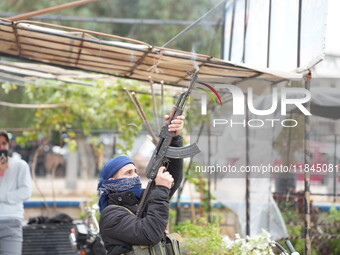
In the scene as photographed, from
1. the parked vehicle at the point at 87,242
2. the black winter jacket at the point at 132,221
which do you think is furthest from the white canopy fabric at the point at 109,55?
the parked vehicle at the point at 87,242

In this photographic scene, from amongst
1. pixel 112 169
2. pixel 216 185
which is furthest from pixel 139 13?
pixel 112 169

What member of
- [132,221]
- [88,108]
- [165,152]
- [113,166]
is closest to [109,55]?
[113,166]

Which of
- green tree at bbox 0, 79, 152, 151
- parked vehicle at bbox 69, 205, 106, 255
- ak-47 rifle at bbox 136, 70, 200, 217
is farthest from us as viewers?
green tree at bbox 0, 79, 152, 151

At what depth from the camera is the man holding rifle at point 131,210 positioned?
3.70m

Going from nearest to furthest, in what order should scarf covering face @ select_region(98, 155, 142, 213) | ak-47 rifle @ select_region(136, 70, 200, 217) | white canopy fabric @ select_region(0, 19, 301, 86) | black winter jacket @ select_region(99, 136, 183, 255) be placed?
black winter jacket @ select_region(99, 136, 183, 255) → ak-47 rifle @ select_region(136, 70, 200, 217) → scarf covering face @ select_region(98, 155, 142, 213) → white canopy fabric @ select_region(0, 19, 301, 86)

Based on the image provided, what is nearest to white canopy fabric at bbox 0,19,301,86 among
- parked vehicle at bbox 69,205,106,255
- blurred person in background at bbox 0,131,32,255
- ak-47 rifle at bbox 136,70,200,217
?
blurred person in background at bbox 0,131,32,255

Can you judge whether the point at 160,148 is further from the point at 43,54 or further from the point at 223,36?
the point at 223,36

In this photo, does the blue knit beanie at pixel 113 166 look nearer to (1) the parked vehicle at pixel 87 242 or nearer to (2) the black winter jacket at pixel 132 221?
(2) the black winter jacket at pixel 132 221

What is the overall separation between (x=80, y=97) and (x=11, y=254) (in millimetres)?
4905

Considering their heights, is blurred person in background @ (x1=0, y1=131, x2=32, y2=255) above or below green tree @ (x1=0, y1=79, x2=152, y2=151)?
below

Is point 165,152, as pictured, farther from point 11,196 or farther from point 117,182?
point 11,196

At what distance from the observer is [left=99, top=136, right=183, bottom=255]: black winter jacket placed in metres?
3.68

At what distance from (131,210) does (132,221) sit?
0.63 ft

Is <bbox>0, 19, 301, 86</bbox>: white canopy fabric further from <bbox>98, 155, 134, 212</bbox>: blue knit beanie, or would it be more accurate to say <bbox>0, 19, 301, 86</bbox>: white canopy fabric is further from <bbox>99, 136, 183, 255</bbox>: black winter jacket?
<bbox>99, 136, 183, 255</bbox>: black winter jacket
